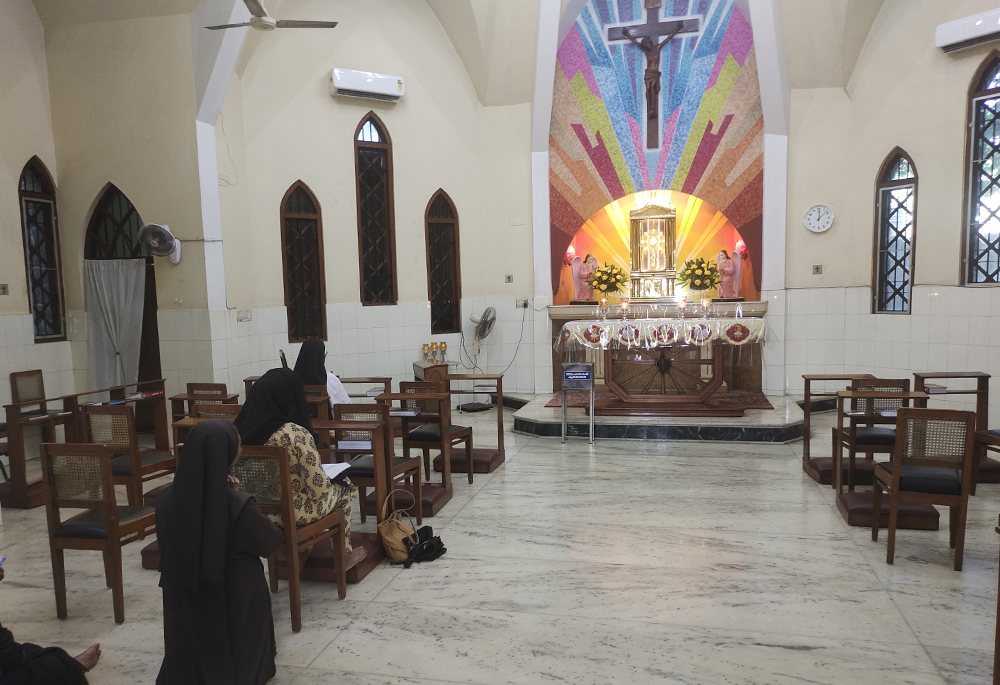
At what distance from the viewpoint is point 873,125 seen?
900 cm

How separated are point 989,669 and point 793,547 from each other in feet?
4.99

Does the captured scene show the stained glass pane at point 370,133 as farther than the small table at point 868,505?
Yes

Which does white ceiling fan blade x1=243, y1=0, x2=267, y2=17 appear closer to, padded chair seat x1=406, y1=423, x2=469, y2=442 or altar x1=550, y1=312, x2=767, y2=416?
padded chair seat x1=406, y1=423, x2=469, y2=442

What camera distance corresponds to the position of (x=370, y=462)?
16.4ft

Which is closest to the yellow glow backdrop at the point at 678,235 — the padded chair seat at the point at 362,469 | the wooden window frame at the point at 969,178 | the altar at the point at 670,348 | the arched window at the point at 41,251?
the altar at the point at 670,348

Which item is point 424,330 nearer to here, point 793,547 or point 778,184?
point 778,184

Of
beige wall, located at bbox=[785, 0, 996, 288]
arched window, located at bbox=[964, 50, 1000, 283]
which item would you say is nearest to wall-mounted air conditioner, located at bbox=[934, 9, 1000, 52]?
beige wall, located at bbox=[785, 0, 996, 288]

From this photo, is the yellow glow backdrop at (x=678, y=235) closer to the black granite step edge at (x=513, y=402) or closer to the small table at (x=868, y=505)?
the black granite step edge at (x=513, y=402)

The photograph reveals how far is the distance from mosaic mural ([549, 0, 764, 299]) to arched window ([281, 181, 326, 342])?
3.62 meters

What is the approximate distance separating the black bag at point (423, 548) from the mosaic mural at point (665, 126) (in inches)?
259

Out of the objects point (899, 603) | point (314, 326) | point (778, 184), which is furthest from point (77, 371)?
point (778, 184)

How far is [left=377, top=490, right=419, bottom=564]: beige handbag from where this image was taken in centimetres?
451

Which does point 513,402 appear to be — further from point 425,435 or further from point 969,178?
point 969,178

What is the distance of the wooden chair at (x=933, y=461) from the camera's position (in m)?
4.08
